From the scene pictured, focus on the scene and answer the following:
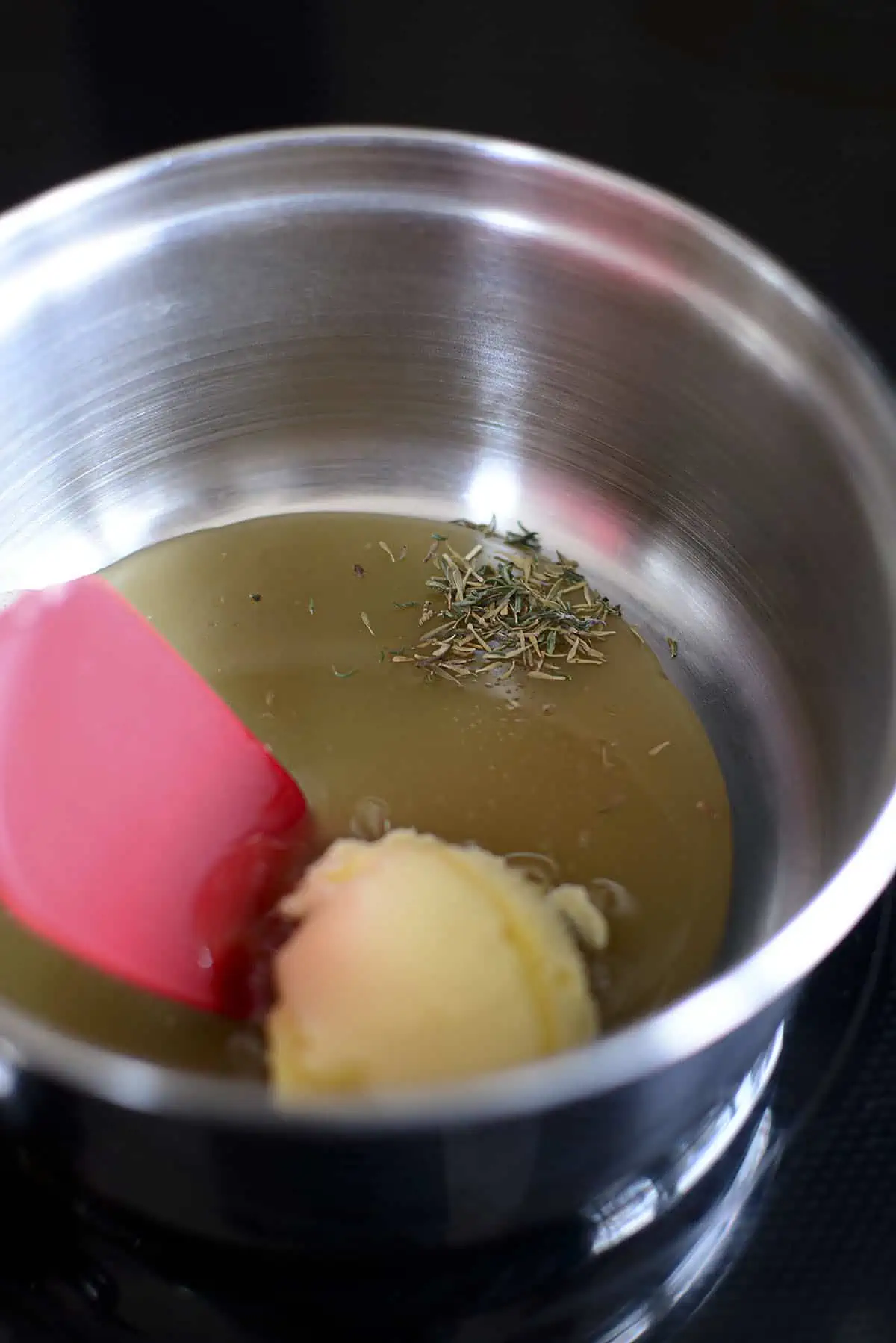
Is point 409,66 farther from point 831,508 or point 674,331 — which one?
point 831,508

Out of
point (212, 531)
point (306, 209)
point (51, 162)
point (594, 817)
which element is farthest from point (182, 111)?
point (594, 817)

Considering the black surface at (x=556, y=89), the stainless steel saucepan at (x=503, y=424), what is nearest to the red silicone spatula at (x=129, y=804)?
the stainless steel saucepan at (x=503, y=424)

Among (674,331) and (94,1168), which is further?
(674,331)

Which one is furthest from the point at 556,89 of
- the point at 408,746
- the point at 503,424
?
the point at 408,746

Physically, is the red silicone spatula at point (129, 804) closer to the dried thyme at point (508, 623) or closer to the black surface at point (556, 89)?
the dried thyme at point (508, 623)

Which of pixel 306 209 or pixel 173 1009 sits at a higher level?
pixel 306 209

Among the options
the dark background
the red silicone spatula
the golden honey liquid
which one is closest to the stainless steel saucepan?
the golden honey liquid

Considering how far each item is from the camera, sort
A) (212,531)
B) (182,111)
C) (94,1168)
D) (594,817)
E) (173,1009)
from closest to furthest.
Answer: (94,1168) → (173,1009) → (594,817) → (212,531) → (182,111)
